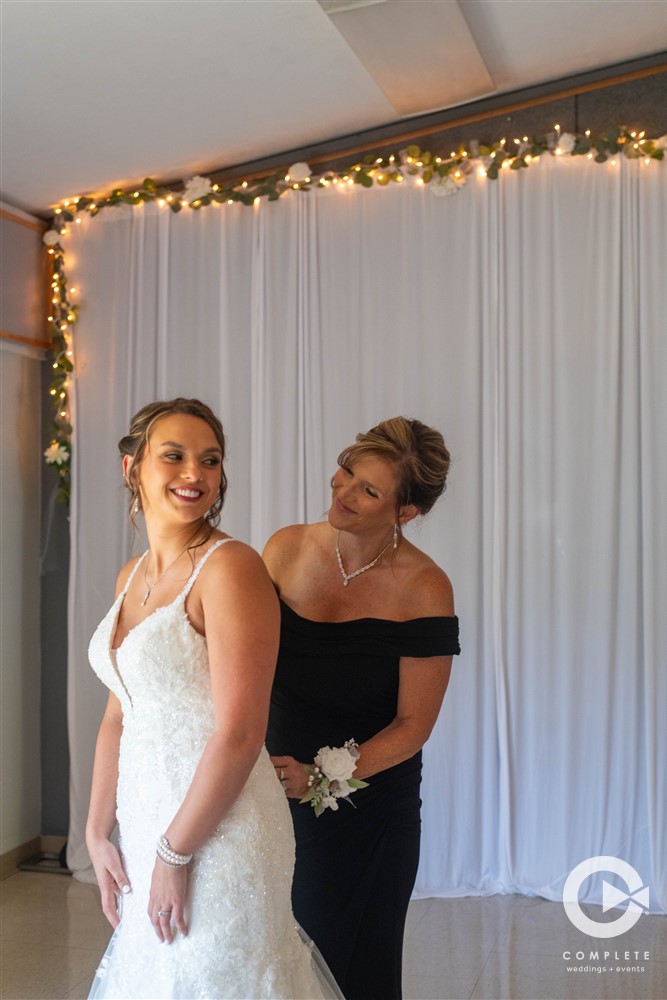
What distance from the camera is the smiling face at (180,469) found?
2.05 m

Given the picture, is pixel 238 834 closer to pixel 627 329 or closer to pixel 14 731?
pixel 627 329

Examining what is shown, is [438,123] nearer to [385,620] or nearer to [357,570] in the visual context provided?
[357,570]

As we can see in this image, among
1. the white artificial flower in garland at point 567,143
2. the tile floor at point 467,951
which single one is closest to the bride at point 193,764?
the tile floor at point 467,951

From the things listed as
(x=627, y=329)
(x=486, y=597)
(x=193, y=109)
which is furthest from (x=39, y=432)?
(x=627, y=329)

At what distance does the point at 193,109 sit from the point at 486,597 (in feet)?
7.71

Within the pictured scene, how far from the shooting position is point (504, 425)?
450 centimetres

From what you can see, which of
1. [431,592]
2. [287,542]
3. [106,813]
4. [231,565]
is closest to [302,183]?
[287,542]

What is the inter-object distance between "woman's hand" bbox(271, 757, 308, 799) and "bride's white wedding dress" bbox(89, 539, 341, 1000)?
27cm

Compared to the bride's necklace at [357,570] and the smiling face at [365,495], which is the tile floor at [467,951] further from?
the smiling face at [365,495]

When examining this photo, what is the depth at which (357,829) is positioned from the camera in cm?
255

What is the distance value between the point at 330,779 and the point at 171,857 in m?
0.57

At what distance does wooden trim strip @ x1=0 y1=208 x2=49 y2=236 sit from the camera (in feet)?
16.5

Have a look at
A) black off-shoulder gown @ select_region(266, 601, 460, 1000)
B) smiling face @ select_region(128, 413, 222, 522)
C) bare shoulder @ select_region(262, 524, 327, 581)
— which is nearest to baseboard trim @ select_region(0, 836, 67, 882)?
black off-shoulder gown @ select_region(266, 601, 460, 1000)

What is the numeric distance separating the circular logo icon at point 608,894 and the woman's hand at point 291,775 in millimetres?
2283
